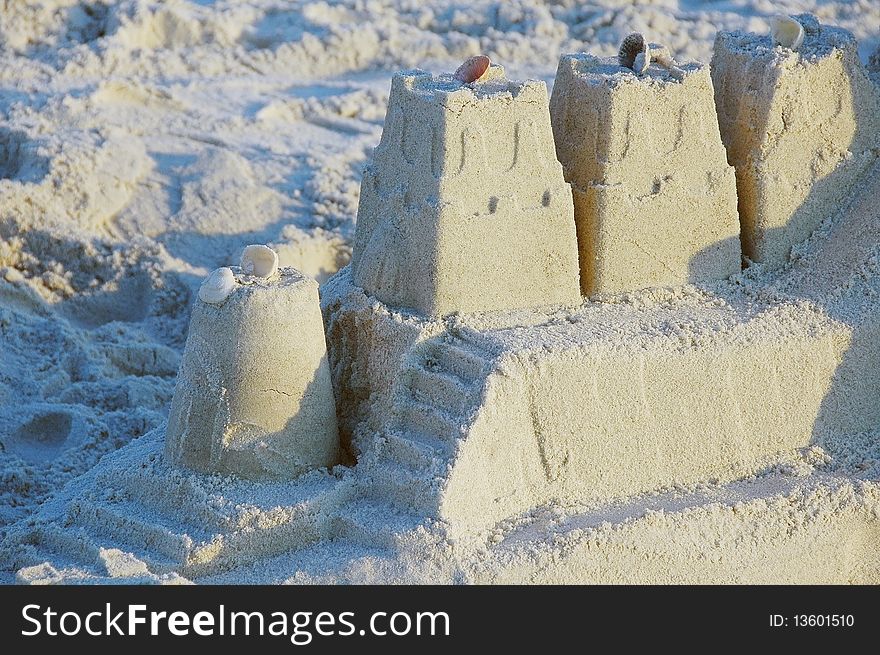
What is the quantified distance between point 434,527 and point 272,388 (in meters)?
0.86

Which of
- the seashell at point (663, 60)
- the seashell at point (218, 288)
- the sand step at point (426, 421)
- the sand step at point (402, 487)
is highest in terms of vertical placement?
the seashell at point (663, 60)

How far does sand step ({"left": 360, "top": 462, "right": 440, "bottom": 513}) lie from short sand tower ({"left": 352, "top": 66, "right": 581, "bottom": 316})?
2.15 ft

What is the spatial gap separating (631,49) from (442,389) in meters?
1.76

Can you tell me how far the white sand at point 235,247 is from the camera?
5680 millimetres

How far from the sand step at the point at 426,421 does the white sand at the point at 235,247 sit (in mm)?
340

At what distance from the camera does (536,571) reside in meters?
5.46

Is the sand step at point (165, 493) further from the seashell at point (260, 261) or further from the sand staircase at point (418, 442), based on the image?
the seashell at point (260, 261)

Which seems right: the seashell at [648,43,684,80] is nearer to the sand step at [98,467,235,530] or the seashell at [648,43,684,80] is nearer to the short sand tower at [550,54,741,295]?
the short sand tower at [550,54,741,295]

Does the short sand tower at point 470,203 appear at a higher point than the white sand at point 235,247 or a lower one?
higher


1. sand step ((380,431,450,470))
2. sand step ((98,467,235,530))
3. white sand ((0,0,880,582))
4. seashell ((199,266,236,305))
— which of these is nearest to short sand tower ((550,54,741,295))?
white sand ((0,0,880,582))

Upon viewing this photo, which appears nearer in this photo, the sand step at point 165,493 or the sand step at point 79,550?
the sand step at point 79,550

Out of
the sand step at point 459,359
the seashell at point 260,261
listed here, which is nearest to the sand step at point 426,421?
the sand step at point 459,359

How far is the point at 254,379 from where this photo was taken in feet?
19.0

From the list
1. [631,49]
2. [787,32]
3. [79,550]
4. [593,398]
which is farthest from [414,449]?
[787,32]
